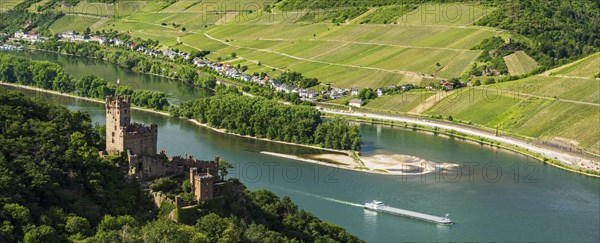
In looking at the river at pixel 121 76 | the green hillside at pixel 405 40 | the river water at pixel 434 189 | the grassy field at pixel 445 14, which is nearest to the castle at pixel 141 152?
the river water at pixel 434 189

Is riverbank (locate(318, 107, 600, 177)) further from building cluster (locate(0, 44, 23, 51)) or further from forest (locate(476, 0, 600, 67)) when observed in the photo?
building cluster (locate(0, 44, 23, 51))

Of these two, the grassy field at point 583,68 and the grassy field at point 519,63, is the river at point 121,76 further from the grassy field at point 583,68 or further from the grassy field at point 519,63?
the grassy field at point 583,68

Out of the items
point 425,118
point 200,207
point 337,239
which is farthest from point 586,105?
point 200,207

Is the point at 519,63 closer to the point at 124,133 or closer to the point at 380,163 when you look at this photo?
the point at 380,163

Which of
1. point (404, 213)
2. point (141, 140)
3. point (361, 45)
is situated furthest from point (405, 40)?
point (141, 140)

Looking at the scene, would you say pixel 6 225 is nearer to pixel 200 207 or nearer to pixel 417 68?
pixel 200 207

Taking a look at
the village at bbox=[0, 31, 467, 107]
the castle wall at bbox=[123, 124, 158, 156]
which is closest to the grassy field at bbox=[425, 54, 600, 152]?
the village at bbox=[0, 31, 467, 107]
